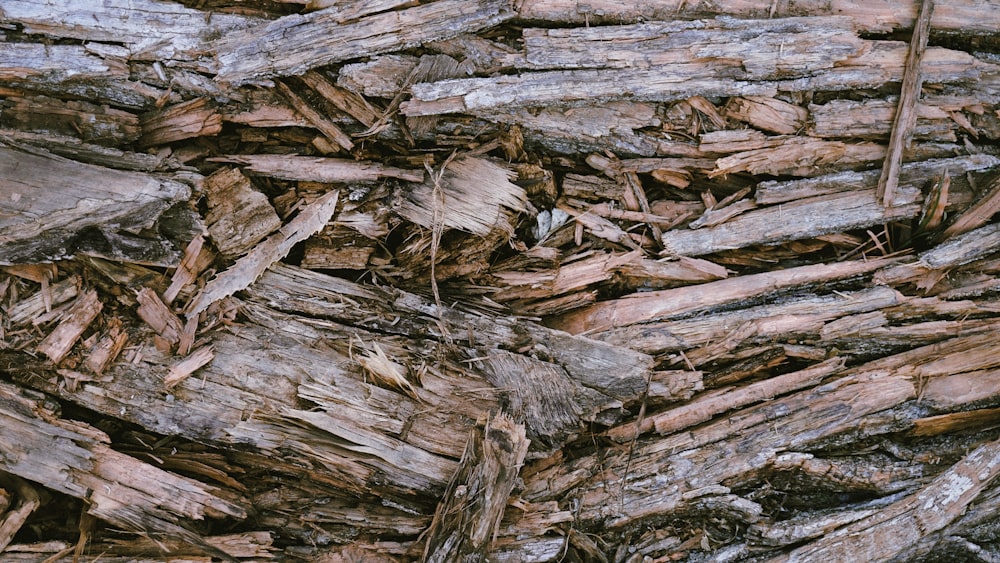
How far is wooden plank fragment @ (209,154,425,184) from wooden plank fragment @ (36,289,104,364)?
1.03 meters

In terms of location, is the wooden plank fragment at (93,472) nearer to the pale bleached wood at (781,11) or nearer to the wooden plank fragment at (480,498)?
the wooden plank fragment at (480,498)

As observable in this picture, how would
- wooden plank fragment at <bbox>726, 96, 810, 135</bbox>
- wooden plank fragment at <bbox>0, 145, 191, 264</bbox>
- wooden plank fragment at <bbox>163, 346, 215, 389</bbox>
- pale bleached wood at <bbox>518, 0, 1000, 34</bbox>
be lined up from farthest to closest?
wooden plank fragment at <bbox>726, 96, 810, 135</bbox> → pale bleached wood at <bbox>518, 0, 1000, 34</bbox> → wooden plank fragment at <bbox>163, 346, 215, 389</bbox> → wooden plank fragment at <bbox>0, 145, 191, 264</bbox>

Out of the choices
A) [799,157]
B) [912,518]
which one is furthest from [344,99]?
[912,518]

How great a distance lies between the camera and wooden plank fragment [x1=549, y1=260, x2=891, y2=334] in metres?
3.84

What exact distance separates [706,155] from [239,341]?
2789 millimetres

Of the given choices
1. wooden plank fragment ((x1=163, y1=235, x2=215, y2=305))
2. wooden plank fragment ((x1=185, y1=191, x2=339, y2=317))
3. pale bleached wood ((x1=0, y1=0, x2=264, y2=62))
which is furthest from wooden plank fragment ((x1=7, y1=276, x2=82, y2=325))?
pale bleached wood ((x1=0, y1=0, x2=264, y2=62))

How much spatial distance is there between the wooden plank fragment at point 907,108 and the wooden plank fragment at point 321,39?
2.44 m

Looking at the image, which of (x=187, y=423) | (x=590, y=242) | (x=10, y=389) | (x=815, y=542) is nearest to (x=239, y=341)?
(x=187, y=423)

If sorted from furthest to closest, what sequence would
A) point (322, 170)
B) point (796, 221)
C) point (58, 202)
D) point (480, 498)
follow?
point (796, 221) → point (322, 170) → point (480, 498) → point (58, 202)

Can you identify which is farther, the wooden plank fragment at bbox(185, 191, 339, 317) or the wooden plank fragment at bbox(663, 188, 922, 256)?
the wooden plank fragment at bbox(663, 188, 922, 256)

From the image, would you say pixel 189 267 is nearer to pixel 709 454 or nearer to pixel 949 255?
pixel 709 454

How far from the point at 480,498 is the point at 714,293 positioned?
1.72 metres

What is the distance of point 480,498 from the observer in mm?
3461

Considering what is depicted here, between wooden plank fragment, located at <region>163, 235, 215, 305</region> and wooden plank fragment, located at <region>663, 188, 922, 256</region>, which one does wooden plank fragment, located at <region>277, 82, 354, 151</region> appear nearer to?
wooden plank fragment, located at <region>163, 235, 215, 305</region>
